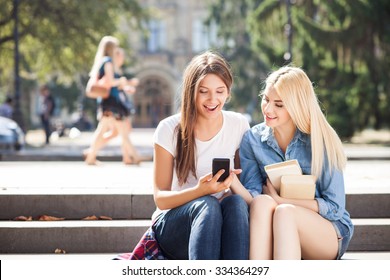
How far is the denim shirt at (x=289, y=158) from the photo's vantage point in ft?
14.3

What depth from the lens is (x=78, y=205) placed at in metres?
5.61

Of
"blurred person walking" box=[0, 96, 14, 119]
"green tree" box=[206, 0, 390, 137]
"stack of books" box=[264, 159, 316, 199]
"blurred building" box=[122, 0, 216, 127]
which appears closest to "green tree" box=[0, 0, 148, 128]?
"blurred person walking" box=[0, 96, 14, 119]

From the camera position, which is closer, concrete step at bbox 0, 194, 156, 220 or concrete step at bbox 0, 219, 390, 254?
concrete step at bbox 0, 219, 390, 254

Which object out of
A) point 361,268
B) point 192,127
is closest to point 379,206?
point 361,268

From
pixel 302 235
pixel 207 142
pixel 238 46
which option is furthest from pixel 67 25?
pixel 238 46

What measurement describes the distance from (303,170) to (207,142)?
0.59m

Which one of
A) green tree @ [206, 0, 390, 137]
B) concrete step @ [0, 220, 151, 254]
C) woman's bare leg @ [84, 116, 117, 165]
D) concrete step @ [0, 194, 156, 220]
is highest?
green tree @ [206, 0, 390, 137]

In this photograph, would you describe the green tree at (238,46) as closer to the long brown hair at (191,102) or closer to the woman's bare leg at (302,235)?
the long brown hair at (191,102)

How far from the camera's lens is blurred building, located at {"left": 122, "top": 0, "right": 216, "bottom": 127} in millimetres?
52000

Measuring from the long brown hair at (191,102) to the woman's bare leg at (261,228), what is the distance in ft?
1.51

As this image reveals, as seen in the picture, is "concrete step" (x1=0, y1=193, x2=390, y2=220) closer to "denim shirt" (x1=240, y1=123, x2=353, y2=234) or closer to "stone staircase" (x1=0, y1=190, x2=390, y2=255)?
"stone staircase" (x1=0, y1=190, x2=390, y2=255)

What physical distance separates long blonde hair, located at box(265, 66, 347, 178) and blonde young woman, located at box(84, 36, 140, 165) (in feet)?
19.3

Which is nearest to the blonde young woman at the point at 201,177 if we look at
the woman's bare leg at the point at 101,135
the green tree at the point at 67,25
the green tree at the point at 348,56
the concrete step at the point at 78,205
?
the concrete step at the point at 78,205

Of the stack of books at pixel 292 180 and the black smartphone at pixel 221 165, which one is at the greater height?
the black smartphone at pixel 221 165
